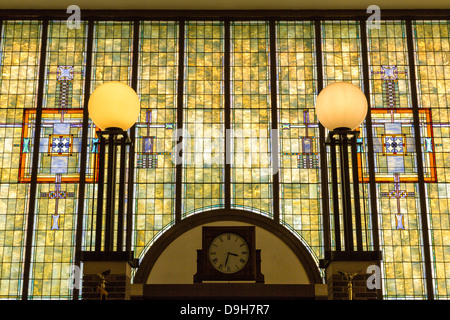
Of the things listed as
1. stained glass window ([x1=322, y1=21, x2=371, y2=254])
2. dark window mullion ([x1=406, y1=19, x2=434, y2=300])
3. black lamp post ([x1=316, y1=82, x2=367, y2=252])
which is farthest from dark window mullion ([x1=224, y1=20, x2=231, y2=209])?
black lamp post ([x1=316, y1=82, x2=367, y2=252])

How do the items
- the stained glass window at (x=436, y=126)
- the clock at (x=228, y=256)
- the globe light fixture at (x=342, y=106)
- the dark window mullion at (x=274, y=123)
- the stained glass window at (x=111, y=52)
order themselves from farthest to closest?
the stained glass window at (x=111, y=52)
the dark window mullion at (x=274, y=123)
the stained glass window at (x=436, y=126)
the clock at (x=228, y=256)
the globe light fixture at (x=342, y=106)

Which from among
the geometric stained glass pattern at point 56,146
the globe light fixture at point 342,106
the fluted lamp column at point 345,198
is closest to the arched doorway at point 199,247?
the geometric stained glass pattern at point 56,146

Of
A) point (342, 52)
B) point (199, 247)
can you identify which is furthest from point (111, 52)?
point (342, 52)

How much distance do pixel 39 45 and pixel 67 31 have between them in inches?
16.5

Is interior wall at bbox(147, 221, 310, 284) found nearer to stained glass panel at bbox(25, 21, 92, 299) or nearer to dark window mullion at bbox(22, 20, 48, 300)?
stained glass panel at bbox(25, 21, 92, 299)

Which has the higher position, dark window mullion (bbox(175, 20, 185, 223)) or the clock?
dark window mullion (bbox(175, 20, 185, 223))

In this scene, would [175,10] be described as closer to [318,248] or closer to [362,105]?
[318,248]

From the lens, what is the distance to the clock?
18.0ft

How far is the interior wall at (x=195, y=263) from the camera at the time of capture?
24.5 feet

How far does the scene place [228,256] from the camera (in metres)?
5.56

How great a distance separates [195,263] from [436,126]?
358cm

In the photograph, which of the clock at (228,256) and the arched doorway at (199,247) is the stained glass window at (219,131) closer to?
the arched doorway at (199,247)

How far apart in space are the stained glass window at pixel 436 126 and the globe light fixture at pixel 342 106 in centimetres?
433

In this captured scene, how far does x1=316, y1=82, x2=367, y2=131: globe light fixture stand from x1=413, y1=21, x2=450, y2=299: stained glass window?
4.33m
